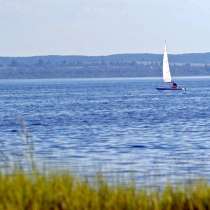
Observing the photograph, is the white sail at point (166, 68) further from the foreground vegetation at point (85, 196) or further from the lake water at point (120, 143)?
the foreground vegetation at point (85, 196)

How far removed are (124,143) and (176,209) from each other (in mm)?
26400

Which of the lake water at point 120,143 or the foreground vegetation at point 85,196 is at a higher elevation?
the foreground vegetation at point 85,196

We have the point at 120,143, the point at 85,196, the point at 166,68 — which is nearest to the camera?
the point at 85,196

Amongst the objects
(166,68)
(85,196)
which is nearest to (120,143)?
(85,196)

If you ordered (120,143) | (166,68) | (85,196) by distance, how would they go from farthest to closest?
(166,68) < (120,143) < (85,196)

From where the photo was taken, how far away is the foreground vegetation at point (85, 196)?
37.0 ft

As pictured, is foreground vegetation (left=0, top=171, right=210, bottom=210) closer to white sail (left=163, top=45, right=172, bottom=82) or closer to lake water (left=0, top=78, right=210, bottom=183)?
lake water (left=0, top=78, right=210, bottom=183)

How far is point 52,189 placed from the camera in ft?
38.4

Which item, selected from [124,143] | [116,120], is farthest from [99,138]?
[116,120]

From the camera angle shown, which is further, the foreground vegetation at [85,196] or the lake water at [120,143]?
the lake water at [120,143]

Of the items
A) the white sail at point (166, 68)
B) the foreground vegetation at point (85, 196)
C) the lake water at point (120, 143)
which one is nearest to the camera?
the foreground vegetation at point (85, 196)

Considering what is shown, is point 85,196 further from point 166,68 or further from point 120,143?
point 166,68

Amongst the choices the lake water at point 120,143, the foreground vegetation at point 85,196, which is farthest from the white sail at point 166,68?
the foreground vegetation at point 85,196

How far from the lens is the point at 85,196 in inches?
452
